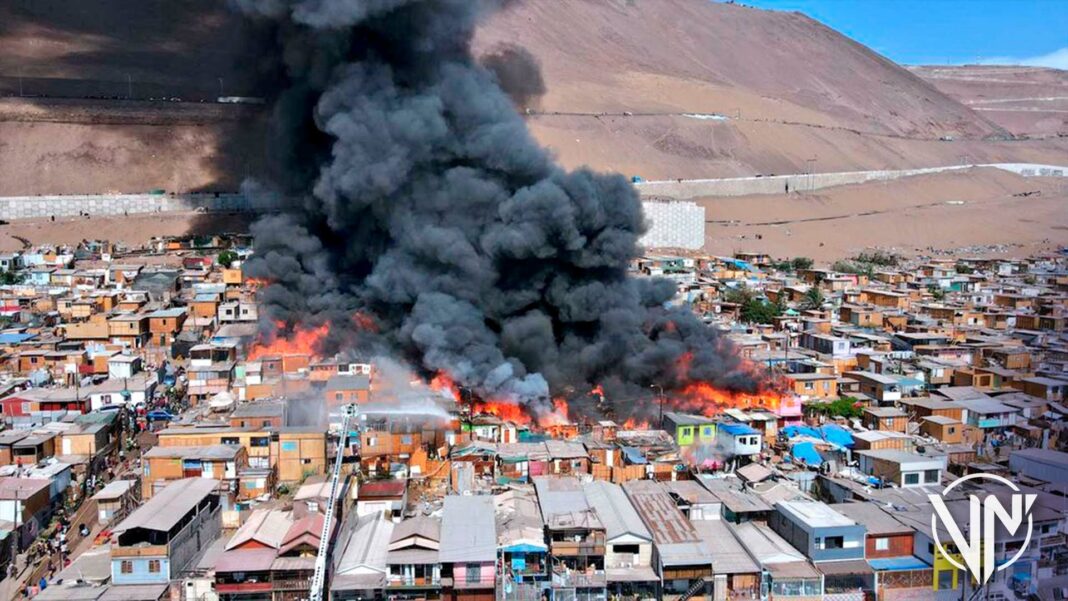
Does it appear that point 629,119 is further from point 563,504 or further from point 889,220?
point 563,504

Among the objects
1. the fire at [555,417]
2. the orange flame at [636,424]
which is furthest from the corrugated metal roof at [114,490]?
the orange flame at [636,424]

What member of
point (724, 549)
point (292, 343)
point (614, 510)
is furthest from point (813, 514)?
point (292, 343)

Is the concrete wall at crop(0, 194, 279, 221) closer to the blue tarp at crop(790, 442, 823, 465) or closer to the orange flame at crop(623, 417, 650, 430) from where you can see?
the orange flame at crop(623, 417, 650, 430)

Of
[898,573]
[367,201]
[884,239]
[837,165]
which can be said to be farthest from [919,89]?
[898,573]

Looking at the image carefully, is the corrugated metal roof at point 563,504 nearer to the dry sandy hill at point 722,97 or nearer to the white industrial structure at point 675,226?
the white industrial structure at point 675,226

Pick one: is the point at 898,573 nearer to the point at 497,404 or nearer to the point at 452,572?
the point at 452,572

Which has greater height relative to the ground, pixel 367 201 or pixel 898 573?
pixel 367 201
